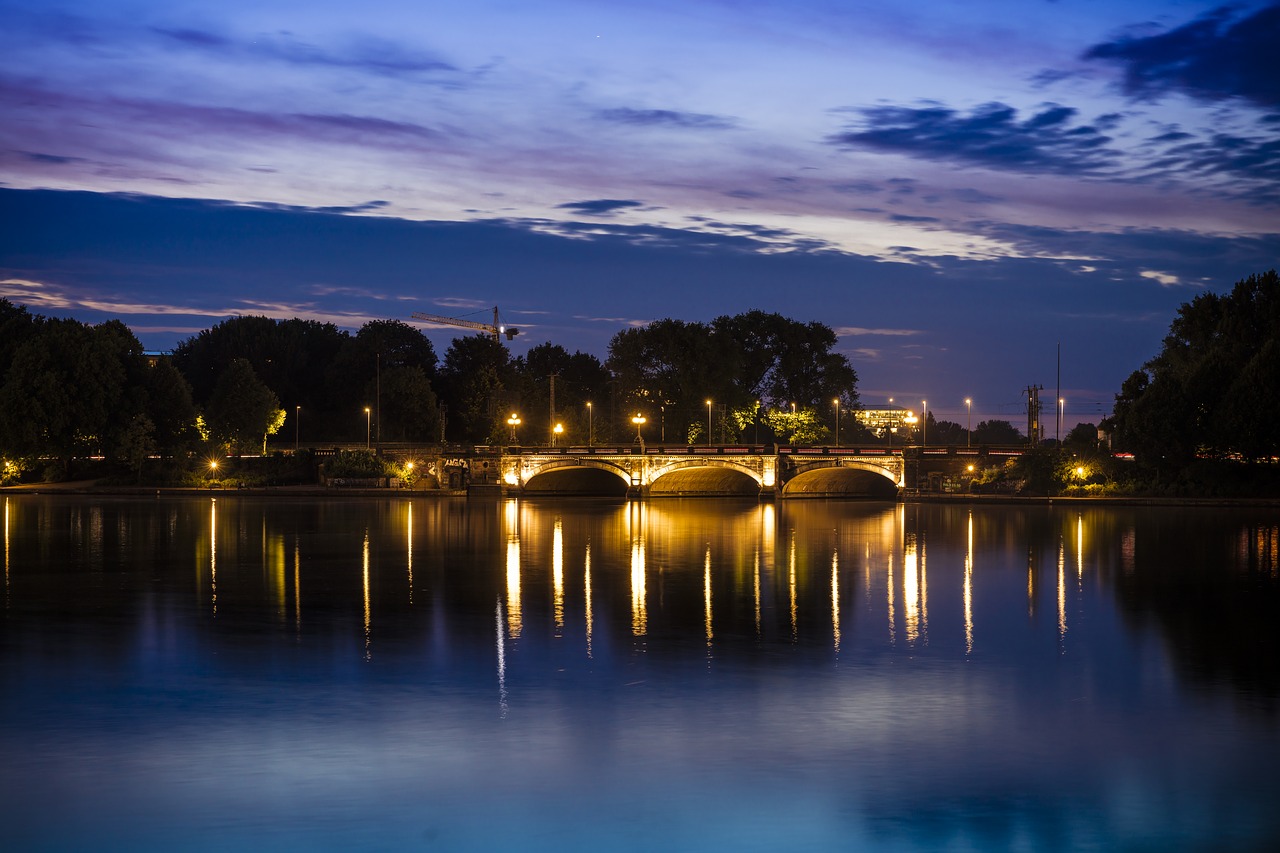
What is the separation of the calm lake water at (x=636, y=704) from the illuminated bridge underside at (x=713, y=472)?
167 ft

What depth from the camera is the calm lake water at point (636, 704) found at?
1488cm

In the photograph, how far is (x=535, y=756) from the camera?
17516mm

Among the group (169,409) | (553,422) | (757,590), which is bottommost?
(757,590)

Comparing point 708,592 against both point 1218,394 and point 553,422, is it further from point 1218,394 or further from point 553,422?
point 553,422

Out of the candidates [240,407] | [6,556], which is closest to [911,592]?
[6,556]

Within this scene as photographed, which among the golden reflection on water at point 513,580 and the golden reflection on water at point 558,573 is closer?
the golden reflection on water at point 513,580

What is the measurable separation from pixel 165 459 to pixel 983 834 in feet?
300

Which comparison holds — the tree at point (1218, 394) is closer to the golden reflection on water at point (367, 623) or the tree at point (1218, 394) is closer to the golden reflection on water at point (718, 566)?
the golden reflection on water at point (718, 566)

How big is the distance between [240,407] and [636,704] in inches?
3675

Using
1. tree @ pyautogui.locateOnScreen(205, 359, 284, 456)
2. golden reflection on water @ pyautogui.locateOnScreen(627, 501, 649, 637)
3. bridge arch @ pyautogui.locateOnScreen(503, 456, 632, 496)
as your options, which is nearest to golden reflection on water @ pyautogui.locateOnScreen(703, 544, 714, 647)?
golden reflection on water @ pyautogui.locateOnScreen(627, 501, 649, 637)

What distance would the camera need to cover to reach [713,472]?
102438 mm

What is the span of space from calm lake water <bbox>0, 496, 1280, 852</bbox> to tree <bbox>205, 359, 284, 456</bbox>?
64979 mm

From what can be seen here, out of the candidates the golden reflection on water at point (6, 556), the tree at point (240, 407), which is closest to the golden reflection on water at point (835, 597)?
the golden reflection on water at point (6, 556)

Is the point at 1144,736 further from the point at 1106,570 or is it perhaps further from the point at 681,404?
the point at 681,404
